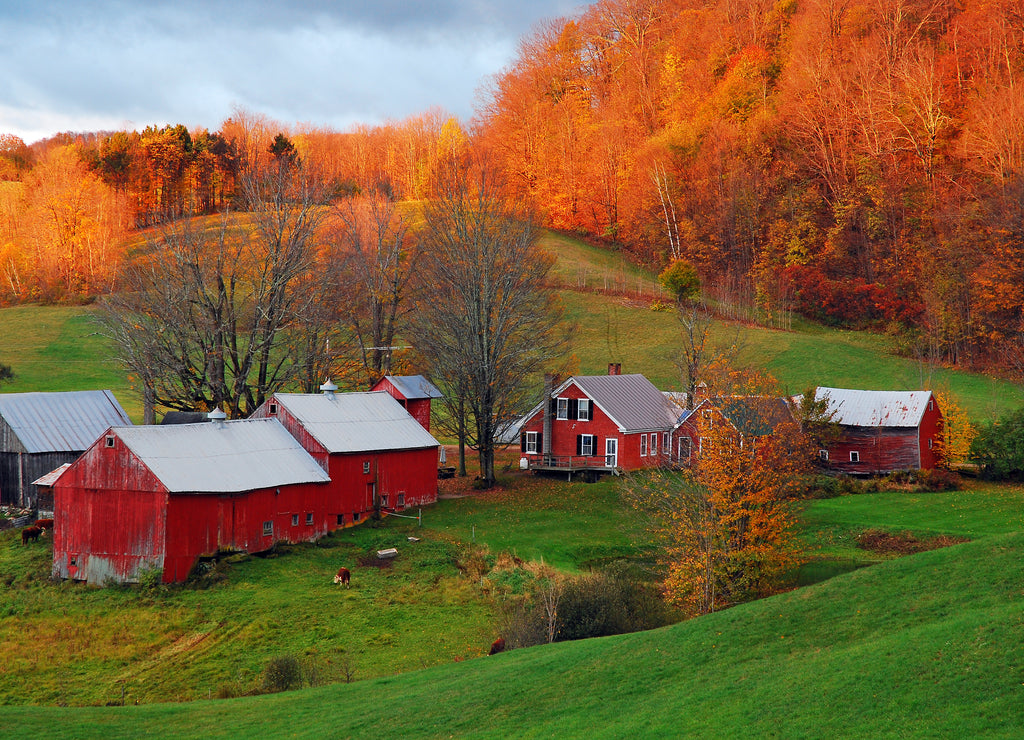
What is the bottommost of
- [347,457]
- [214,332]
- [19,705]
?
[19,705]

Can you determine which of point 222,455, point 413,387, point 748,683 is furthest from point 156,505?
point 748,683

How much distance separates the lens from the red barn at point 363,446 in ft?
128

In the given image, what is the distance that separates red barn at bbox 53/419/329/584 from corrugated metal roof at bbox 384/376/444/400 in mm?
13582

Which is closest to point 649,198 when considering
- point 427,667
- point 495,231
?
point 495,231

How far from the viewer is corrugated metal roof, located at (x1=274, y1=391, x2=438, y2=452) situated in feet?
131

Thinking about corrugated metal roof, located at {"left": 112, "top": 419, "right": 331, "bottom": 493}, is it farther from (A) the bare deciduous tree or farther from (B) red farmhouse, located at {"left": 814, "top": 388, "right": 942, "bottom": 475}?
(B) red farmhouse, located at {"left": 814, "top": 388, "right": 942, "bottom": 475}

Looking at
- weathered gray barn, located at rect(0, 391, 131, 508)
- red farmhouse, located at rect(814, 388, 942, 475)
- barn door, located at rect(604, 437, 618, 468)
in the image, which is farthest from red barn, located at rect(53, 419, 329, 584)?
red farmhouse, located at rect(814, 388, 942, 475)

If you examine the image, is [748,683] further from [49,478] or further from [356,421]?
[49,478]

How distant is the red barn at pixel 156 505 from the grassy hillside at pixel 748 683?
10.8 metres

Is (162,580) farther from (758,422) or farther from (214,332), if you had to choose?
(758,422)

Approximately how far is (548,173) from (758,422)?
71.9 m

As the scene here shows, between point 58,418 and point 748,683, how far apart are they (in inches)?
1382

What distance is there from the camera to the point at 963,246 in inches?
2591

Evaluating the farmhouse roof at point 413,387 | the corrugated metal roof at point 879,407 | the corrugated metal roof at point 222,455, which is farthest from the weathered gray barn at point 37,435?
the corrugated metal roof at point 879,407
